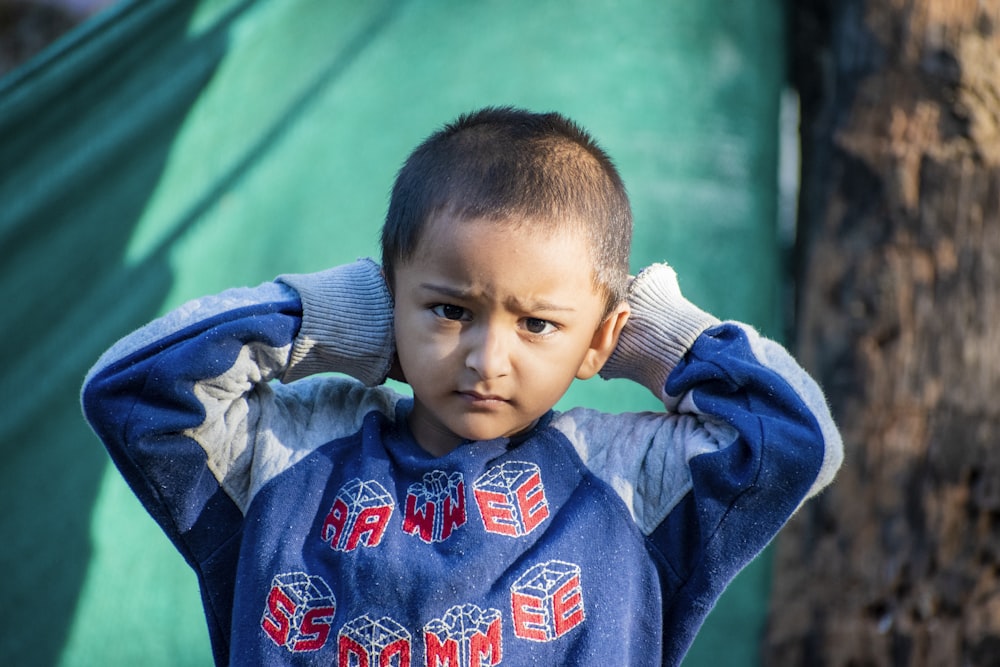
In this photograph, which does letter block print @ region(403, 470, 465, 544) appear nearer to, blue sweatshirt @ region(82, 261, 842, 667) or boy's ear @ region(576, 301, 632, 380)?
blue sweatshirt @ region(82, 261, 842, 667)

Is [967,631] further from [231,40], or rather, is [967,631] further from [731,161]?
[231,40]

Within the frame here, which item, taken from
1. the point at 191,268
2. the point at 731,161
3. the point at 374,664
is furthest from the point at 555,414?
the point at 731,161

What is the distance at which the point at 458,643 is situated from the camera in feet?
4.05

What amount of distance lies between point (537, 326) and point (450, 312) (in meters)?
0.10

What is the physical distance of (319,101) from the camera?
208 cm

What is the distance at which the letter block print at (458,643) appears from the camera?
1.24 m

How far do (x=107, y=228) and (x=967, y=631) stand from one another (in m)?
1.63

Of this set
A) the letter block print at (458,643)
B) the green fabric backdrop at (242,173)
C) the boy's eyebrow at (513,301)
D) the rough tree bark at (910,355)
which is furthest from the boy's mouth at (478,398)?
the rough tree bark at (910,355)

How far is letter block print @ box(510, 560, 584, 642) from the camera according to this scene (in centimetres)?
125

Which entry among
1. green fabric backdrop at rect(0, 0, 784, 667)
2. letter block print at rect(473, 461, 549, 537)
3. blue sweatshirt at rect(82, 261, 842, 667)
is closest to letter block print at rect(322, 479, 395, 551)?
blue sweatshirt at rect(82, 261, 842, 667)

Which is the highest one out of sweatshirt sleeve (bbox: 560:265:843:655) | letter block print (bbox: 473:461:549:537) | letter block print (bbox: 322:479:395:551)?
sweatshirt sleeve (bbox: 560:265:843:655)

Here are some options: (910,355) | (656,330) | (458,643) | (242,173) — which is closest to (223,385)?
(458,643)

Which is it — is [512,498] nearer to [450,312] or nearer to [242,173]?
[450,312]

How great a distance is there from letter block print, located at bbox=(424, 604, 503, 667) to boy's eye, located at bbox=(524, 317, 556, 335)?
309mm
